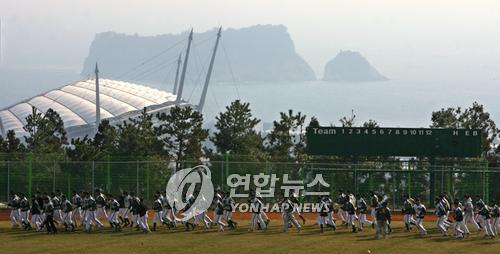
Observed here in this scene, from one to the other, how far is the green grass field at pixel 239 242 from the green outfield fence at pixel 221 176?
12.6 meters

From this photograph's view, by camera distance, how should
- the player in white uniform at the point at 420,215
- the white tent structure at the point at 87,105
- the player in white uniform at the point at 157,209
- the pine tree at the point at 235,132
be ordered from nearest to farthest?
the player in white uniform at the point at 420,215
the player in white uniform at the point at 157,209
the pine tree at the point at 235,132
the white tent structure at the point at 87,105

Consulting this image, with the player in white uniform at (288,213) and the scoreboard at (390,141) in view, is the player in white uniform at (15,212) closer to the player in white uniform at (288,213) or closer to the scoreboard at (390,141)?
the player in white uniform at (288,213)

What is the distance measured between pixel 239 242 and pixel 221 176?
59.4ft

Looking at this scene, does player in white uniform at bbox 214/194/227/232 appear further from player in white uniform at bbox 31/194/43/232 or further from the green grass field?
player in white uniform at bbox 31/194/43/232

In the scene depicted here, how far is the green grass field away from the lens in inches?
1083

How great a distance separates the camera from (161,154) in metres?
60.8

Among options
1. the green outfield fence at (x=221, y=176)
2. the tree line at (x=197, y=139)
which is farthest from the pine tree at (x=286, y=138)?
the green outfield fence at (x=221, y=176)

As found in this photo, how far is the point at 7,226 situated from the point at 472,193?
28.4 meters

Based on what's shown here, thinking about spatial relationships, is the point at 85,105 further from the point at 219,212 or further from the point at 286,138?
the point at 219,212

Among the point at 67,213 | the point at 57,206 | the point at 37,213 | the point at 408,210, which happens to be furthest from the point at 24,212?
the point at 408,210

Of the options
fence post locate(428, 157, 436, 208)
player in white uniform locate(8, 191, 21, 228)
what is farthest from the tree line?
player in white uniform locate(8, 191, 21, 228)

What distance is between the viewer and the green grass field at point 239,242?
27.5 metres

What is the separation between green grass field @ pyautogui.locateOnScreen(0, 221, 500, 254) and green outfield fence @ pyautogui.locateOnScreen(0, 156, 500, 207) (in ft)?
41.4

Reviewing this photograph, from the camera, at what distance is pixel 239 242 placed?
97.5 feet
